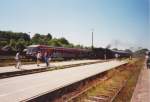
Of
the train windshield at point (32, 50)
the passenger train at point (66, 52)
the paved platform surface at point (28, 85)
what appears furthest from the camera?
the passenger train at point (66, 52)

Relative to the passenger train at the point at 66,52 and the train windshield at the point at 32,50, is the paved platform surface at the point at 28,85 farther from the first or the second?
the train windshield at the point at 32,50

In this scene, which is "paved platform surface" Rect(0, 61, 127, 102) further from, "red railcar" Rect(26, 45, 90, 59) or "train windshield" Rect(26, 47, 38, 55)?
"train windshield" Rect(26, 47, 38, 55)

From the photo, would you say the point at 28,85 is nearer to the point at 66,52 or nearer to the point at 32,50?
the point at 32,50

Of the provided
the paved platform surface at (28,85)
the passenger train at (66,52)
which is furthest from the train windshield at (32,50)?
the paved platform surface at (28,85)

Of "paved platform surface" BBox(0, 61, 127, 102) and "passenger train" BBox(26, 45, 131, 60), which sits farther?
"passenger train" BBox(26, 45, 131, 60)

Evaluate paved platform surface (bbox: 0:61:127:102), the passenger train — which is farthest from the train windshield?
paved platform surface (bbox: 0:61:127:102)

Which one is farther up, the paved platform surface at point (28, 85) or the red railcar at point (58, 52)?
the red railcar at point (58, 52)

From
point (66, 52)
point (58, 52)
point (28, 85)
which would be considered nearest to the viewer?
point (28, 85)

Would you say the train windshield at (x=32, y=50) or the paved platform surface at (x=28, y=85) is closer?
the paved platform surface at (x=28, y=85)

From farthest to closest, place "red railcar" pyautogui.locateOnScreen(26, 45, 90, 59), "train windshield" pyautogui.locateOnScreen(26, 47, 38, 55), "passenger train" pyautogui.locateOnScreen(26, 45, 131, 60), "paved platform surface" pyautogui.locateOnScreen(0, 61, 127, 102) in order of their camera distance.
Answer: "passenger train" pyautogui.locateOnScreen(26, 45, 131, 60) < "red railcar" pyautogui.locateOnScreen(26, 45, 90, 59) < "train windshield" pyautogui.locateOnScreen(26, 47, 38, 55) < "paved platform surface" pyautogui.locateOnScreen(0, 61, 127, 102)

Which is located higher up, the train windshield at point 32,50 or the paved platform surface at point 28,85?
the train windshield at point 32,50

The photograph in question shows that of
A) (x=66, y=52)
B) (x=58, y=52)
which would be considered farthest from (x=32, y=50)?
(x=66, y=52)

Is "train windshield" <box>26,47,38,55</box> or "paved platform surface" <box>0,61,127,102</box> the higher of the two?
"train windshield" <box>26,47,38,55</box>

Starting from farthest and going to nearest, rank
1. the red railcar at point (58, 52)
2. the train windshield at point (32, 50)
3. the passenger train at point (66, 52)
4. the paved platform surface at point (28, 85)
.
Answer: the passenger train at point (66, 52), the red railcar at point (58, 52), the train windshield at point (32, 50), the paved platform surface at point (28, 85)
